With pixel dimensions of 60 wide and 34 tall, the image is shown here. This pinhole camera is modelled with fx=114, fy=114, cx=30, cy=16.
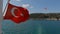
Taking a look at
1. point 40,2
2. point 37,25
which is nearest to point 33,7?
point 40,2

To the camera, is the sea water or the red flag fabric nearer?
the red flag fabric

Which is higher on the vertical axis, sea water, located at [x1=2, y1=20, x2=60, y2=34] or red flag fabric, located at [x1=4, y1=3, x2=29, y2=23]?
red flag fabric, located at [x1=4, y1=3, x2=29, y2=23]

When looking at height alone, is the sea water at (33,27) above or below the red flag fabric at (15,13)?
below

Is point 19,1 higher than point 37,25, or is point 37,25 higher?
point 19,1

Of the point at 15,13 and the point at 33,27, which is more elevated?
the point at 15,13

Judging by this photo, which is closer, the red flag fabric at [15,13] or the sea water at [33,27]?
the red flag fabric at [15,13]

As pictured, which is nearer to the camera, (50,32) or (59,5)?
(59,5)

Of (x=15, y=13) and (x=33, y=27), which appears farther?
(x=33, y=27)

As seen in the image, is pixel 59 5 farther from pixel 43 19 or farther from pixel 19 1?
pixel 19 1
